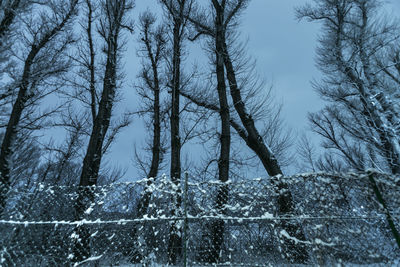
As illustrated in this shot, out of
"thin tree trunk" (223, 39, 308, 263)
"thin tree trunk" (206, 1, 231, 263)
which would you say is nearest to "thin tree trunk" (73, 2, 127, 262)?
"thin tree trunk" (206, 1, 231, 263)

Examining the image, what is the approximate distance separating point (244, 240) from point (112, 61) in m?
6.89

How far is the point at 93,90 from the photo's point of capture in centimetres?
848

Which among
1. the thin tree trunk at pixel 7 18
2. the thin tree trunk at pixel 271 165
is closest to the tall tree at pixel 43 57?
the thin tree trunk at pixel 7 18

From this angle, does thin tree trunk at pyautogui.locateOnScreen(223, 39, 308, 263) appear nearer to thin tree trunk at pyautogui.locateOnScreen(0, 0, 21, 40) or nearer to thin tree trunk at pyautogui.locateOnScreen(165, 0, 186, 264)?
thin tree trunk at pyautogui.locateOnScreen(165, 0, 186, 264)

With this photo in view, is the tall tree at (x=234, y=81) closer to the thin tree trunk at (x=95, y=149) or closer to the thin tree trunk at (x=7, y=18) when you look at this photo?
the thin tree trunk at (x=95, y=149)

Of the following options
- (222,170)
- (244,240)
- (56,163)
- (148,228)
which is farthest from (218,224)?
(56,163)

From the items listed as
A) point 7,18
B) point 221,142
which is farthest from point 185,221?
point 7,18

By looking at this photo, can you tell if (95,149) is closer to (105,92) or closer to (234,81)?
(105,92)

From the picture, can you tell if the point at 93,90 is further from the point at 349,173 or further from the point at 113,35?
the point at 349,173

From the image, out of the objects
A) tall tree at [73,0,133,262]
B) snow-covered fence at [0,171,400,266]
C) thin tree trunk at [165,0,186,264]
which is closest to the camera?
snow-covered fence at [0,171,400,266]

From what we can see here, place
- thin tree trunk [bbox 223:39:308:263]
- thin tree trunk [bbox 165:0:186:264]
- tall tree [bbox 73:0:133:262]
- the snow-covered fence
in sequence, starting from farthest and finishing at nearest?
1. tall tree [bbox 73:0:133:262]
2. thin tree trunk [bbox 165:0:186:264]
3. thin tree trunk [bbox 223:39:308:263]
4. the snow-covered fence

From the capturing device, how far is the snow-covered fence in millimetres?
3301

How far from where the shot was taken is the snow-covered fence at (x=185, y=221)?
330cm

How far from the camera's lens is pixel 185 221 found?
366cm
